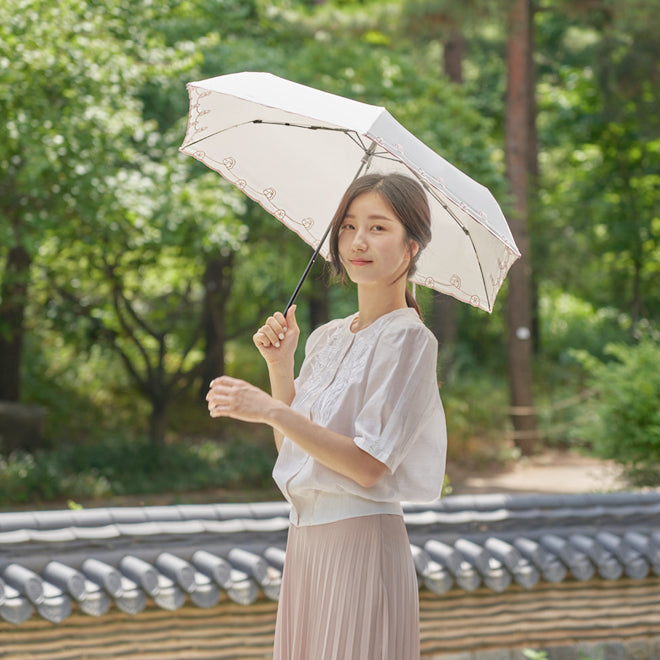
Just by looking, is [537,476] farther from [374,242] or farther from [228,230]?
[374,242]

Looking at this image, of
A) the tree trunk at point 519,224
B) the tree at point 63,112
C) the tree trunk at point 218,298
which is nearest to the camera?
the tree at point 63,112

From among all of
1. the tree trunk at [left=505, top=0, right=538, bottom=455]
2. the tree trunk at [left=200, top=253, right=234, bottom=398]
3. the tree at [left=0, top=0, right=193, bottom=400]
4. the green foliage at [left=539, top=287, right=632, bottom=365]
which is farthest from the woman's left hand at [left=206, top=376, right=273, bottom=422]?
the green foliage at [left=539, top=287, right=632, bottom=365]

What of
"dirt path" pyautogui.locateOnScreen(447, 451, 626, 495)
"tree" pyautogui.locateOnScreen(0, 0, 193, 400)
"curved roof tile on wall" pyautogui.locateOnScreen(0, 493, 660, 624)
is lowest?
"dirt path" pyautogui.locateOnScreen(447, 451, 626, 495)

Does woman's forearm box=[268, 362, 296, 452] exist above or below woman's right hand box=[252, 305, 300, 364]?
below

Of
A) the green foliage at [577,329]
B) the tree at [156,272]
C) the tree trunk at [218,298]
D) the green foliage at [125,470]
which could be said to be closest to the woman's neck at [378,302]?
the tree at [156,272]

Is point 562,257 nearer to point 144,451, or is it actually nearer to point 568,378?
point 568,378

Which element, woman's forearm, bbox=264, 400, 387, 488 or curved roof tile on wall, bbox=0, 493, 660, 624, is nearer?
woman's forearm, bbox=264, 400, 387, 488

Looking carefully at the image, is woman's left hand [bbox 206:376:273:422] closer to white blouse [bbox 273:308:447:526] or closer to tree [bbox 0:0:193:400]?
white blouse [bbox 273:308:447:526]

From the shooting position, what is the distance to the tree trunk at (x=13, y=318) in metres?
9.61

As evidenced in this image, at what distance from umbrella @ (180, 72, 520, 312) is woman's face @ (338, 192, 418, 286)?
0.11 meters

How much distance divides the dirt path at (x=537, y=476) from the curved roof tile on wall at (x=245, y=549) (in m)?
6.68

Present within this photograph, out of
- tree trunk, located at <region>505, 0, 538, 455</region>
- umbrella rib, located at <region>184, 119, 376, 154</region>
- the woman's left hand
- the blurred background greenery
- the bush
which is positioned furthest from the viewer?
tree trunk, located at <region>505, 0, 538, 455</region>

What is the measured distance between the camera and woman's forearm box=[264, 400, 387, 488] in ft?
5.72

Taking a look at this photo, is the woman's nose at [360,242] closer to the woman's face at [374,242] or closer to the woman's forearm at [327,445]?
the woman's face at [374,242]
